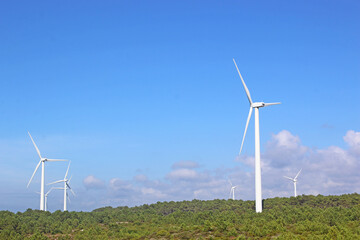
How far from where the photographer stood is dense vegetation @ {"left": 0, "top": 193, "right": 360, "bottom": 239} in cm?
6769

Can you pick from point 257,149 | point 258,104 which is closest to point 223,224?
point 257,149

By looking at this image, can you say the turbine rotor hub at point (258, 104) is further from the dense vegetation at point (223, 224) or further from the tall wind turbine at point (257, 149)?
the dense vegetation at point (223, 224)

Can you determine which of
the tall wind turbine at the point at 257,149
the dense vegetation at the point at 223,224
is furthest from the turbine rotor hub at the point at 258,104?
the dense vegetation at the point at 223,224

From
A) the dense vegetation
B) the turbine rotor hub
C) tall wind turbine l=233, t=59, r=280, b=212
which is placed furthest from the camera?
the turbine rotor hub

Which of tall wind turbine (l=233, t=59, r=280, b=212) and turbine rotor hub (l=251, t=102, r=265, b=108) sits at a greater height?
turbine rotor hub (l=251, t=102, r=265, b=108)

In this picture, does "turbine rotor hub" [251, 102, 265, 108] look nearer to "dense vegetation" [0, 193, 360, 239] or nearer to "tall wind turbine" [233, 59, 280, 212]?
"tall wind turbine" [233, 59, 280, 212]

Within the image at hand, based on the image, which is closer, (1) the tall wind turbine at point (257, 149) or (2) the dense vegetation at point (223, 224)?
(2) the dense vegetation at point (223, 224)

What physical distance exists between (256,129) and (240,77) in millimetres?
10967

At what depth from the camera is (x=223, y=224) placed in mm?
76812

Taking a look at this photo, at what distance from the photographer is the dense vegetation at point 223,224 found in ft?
222

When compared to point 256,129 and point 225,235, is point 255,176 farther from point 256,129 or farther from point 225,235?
point 225,235

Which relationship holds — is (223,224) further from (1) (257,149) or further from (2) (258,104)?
(2) (258,104)

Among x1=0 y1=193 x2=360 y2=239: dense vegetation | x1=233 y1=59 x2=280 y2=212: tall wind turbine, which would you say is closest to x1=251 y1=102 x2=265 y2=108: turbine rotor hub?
x1=233 y1=59 x2=280 y2=212: tall wind turbine

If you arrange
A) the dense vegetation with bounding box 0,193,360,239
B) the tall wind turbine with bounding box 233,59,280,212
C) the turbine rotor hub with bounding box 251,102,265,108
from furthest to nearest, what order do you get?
the turbine rotor hub with bounding box 251,102,265,108
the tall wind turbine with bounding box 233,59,280,212
the dense vegetation with bounding box 0,193,360,239
